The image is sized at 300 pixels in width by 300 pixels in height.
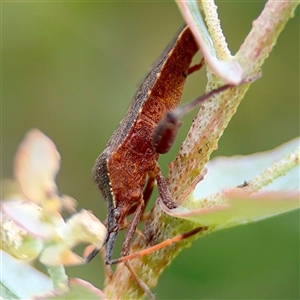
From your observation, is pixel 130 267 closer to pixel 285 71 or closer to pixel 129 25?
pixel 285 71

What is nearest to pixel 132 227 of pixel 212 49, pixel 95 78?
pixel 212 49

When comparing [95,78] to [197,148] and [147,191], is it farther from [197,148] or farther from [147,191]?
[197,148]

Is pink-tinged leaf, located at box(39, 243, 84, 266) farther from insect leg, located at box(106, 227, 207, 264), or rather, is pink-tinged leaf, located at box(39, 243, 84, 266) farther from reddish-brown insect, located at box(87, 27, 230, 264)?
reddish-brown insect, located at box(87, 27, 230, 264)

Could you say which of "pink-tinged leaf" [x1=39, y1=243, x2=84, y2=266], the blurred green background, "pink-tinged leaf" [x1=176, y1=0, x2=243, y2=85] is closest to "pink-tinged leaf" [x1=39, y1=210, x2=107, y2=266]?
"pink-tinged leaf" [x1=39, y1=243, x2=84, y2=266]

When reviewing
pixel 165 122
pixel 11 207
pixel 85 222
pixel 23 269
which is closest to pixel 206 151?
pixel 165 122

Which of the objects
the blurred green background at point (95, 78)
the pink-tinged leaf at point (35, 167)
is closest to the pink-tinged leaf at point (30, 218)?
the pink-tinged leaf at point (35, 167)

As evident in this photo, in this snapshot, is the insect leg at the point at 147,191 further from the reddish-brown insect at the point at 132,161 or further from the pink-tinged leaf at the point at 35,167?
the pink-tinged leaf at the point at 35,167
